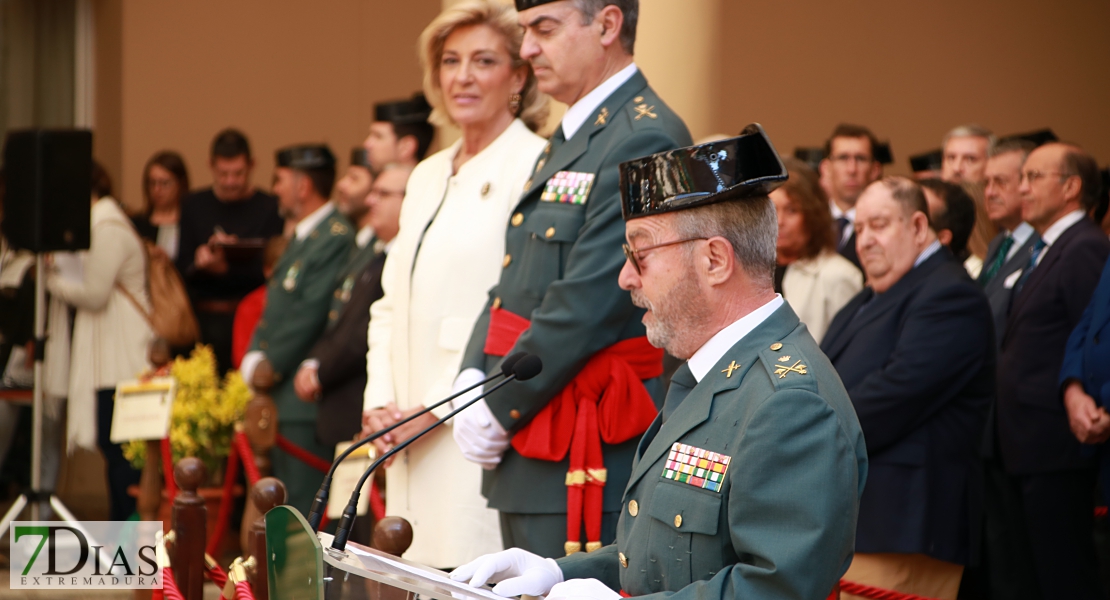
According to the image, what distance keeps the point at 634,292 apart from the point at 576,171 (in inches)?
30.1

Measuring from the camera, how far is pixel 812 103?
8664 mm

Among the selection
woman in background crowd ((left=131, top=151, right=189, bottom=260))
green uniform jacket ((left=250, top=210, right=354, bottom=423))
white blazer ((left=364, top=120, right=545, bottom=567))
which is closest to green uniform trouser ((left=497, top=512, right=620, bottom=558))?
white blazer ((left=364, top=120, right=545, bottom=567))

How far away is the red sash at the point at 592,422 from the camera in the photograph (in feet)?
8.50

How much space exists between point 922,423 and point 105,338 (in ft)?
13.3

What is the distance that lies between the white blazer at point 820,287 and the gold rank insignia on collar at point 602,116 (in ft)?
5.23

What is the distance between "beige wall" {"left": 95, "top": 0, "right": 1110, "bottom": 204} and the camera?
7.98 m

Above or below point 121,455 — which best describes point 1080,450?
above

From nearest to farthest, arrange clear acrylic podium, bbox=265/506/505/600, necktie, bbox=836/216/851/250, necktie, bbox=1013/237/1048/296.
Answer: clear acrylic podium, bbox=265/506/505/600, necktie, bbox=1013/237/1048/296, necktie, bbox=836/216/851/250

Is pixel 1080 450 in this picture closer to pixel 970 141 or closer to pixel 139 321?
pixel 970 141

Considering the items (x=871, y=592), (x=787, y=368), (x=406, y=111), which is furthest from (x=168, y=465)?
(x=787, y=368)

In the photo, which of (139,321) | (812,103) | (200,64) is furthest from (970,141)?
(200,64)

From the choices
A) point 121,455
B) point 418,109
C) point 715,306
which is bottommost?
point 121,455

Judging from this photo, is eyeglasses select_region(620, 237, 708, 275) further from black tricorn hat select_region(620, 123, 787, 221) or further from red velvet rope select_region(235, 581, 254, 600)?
red velvet rope select_region(235, 581, 254, 600)

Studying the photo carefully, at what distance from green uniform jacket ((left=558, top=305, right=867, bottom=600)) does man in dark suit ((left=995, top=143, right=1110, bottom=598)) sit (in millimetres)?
2407
